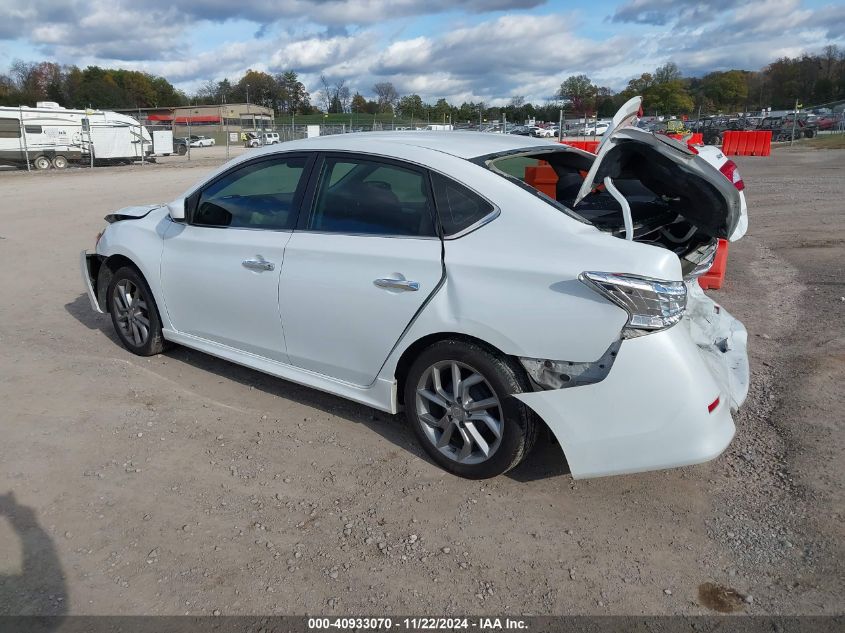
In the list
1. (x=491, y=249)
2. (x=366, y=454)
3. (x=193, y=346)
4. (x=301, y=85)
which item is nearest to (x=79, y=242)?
(x=193, y=346)

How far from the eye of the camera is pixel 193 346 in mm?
4574

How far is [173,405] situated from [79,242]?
22.7 feet

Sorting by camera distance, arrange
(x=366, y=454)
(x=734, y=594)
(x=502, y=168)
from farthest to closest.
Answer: (x=366, y=454) < (x=502, y=168) < (x=734, y=594)

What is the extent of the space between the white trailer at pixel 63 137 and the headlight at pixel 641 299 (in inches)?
1270

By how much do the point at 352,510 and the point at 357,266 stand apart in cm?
126

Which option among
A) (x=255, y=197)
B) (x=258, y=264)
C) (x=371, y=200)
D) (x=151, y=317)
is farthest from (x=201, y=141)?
(x=371, y=200)

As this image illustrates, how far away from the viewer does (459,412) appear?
3281 millimetres

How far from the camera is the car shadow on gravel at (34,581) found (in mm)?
2527

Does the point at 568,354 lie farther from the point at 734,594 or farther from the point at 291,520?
the point at 291,520

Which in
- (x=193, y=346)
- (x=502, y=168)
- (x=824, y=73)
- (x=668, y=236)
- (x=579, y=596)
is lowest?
(x=579, y=596)

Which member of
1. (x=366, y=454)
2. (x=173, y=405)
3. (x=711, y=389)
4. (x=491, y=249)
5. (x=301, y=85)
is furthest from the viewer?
(x=301, y=85)

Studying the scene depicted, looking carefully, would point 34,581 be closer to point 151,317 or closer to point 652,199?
point 151,317

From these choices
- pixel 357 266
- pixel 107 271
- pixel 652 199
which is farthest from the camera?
pixel 107 271

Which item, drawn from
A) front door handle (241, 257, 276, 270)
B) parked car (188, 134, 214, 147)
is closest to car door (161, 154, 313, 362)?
front door handle (241, 257, 276, 270)
